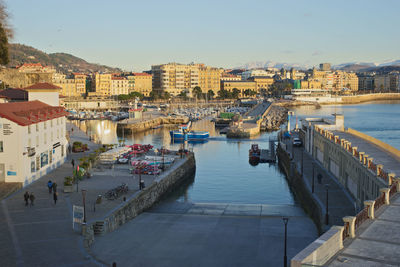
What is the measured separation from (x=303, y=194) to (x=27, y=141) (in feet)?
54.2

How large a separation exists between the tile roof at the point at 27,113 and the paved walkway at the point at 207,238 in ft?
28.5

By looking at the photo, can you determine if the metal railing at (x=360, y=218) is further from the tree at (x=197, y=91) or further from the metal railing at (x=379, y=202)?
the tree at (x=197, y=91)

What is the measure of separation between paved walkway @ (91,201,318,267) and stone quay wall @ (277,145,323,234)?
44 cm

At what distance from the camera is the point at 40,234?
17.7 meters

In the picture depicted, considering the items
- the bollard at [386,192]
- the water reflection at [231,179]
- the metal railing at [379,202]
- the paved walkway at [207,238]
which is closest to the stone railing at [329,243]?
the metal railing at [379,202]

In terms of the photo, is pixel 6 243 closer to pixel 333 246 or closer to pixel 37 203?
pixel 37 203

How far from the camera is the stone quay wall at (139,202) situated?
63.0 feet

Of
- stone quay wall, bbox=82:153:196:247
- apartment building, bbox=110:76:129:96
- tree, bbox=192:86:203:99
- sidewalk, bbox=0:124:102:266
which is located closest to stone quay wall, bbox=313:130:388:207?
stone quay wall, bbox=82:153:196:247

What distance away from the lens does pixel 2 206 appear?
2158 centimetres

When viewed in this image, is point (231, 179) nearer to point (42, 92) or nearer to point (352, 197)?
point (352, 197)

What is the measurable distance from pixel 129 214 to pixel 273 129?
63183 mm

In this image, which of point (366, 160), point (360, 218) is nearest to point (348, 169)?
point (366, 160)

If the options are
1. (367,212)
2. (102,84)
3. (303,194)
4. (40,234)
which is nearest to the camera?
(367,212)

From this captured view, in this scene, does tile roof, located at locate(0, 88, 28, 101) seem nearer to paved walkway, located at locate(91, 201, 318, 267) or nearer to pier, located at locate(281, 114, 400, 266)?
paved walkway, located at locate(91, 201, 318, 267)
